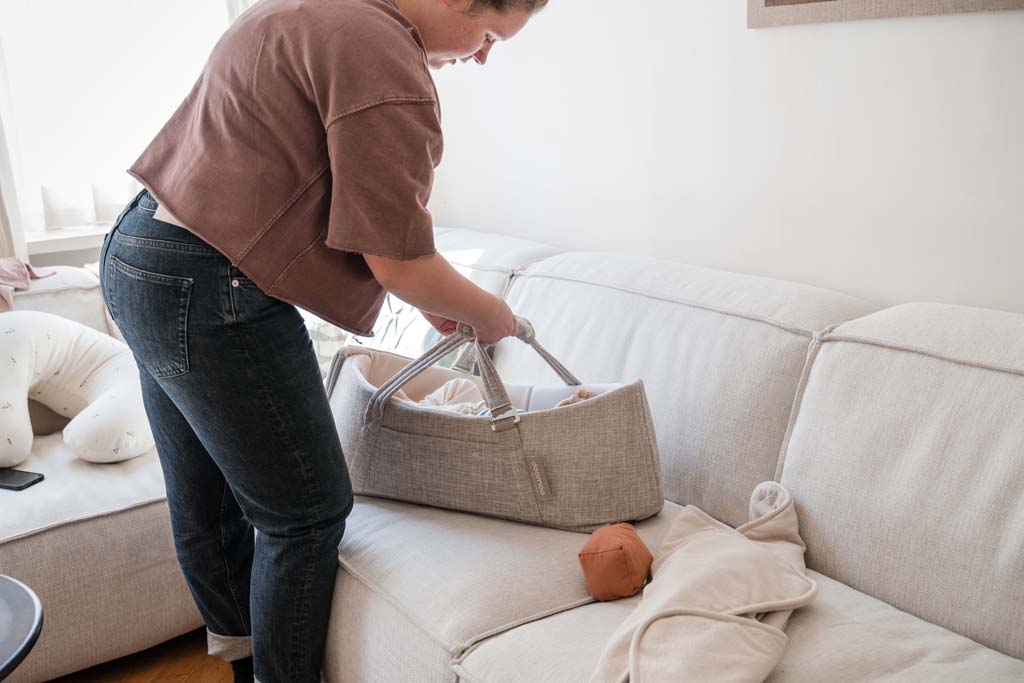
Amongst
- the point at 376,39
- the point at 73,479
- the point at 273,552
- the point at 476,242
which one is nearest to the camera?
the point at 376,39

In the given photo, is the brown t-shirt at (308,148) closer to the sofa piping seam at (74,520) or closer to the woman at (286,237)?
the woman at (286,237)

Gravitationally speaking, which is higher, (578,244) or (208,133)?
(208,133)

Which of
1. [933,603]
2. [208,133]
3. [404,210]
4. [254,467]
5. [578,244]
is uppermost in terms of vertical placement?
[208,133]

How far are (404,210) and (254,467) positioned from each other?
432 mm

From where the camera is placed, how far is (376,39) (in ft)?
3.66

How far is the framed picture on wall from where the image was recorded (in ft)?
5.01

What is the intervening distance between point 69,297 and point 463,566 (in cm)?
157

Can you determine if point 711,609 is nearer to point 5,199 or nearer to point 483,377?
point 483,377

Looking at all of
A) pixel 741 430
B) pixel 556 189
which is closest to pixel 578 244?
pixel 556 189

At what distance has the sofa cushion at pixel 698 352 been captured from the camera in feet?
5.13

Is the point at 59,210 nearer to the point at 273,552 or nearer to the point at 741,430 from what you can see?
the point at 273,552

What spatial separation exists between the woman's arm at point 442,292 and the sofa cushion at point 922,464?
1.81 ft

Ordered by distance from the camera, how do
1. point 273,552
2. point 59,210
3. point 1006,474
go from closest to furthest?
point 1006,474
point 273,552
point 59,210

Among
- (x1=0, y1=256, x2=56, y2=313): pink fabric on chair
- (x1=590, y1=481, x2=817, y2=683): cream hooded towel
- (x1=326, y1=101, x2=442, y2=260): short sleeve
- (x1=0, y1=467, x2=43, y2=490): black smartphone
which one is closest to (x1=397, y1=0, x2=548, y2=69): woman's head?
(x1=326, y1=101, x2=442, y2=260): short sleeve
